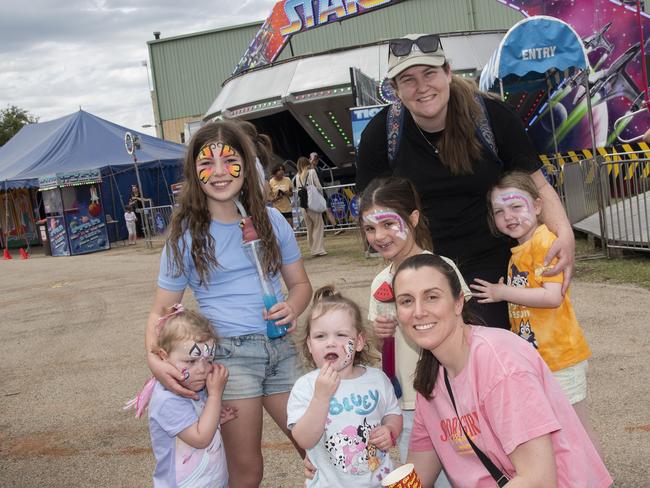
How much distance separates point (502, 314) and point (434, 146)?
0.78 meters

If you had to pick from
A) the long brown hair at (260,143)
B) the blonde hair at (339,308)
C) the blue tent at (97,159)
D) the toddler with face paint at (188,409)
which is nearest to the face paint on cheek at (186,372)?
the toddler with face paint at (188,409)

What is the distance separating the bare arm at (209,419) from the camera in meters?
2.82

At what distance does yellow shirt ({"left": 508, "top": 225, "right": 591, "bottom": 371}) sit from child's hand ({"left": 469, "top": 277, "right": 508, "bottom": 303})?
0.45 feet

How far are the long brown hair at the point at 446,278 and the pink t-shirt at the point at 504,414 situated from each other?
27 millimetres

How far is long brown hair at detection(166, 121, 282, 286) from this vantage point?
299cm

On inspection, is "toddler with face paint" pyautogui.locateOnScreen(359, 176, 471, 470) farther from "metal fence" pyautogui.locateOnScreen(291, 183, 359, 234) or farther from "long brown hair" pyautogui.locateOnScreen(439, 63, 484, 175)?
"metal fence" pyautogui.locateOnScreen(291, 183, 359, 234)

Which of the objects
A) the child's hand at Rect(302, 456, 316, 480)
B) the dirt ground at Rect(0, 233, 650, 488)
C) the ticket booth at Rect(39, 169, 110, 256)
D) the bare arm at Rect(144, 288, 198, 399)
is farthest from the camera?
the ticket booth at Rect(39, 169, 110, 256)

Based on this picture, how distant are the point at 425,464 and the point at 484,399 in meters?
0.55

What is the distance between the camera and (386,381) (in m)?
2.83

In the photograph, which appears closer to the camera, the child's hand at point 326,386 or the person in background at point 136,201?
the child's hand at point 326,386

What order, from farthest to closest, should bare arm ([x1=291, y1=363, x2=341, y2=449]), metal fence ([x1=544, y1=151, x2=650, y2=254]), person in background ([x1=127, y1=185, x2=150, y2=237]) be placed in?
person in background ([x1=127, y1=185, x2=150, y2=237]) → metal fence ([x1=544, y1=151, x2=650, y2=254]) → bare arm ([x1=291, y1=363, x2=341, y2=449])

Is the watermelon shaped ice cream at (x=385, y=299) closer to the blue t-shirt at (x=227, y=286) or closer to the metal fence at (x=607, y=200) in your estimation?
the blue t-shirt at (x=227, y=286)

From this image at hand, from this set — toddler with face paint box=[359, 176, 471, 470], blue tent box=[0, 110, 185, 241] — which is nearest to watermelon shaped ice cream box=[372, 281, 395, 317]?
toddler with face paint box=[359, 176, 471, 470]

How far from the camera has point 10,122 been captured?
4444 cm
